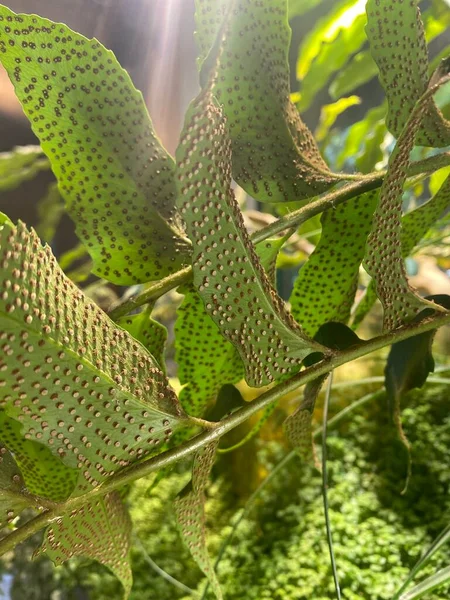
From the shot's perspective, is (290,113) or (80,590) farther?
(80,590)

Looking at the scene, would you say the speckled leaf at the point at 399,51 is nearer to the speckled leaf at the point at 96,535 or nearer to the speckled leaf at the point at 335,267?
the speckled leaf at the point at 335,267

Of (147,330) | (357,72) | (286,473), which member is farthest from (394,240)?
(357,72)

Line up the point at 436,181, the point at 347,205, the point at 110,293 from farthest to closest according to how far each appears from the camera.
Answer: the point at 110,293 < the point at 436,181 < the point at 347,205

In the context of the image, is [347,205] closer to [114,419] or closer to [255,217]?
[114,419]

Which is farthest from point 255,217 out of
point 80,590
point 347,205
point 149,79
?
point 80,590

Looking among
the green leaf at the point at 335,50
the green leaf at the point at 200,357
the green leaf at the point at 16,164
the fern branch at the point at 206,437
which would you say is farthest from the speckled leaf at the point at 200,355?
the green leaf at the point at 335,50

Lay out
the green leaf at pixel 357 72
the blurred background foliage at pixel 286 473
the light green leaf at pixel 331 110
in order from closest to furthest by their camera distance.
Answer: the blurred background foliage at pixel 286 473 < the green leaf at pixel 357 72 < the light green leaf at pixel 331 110
